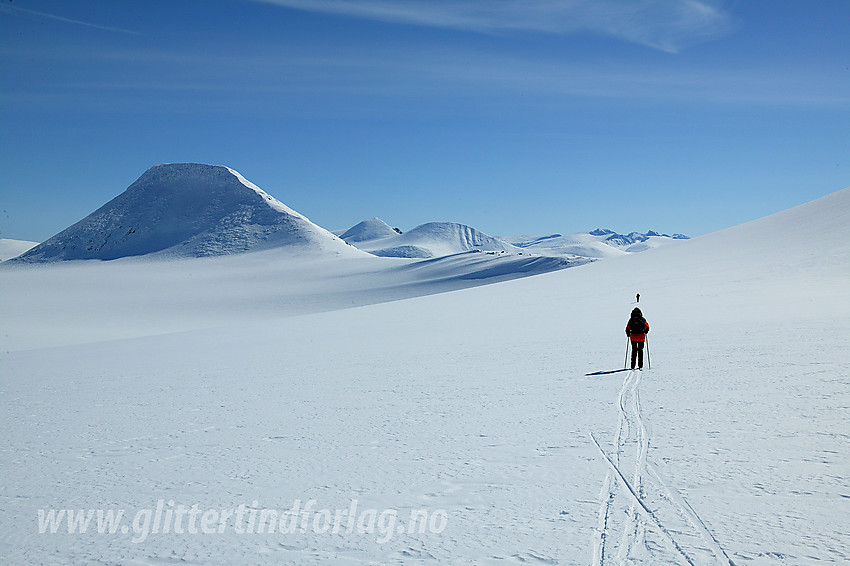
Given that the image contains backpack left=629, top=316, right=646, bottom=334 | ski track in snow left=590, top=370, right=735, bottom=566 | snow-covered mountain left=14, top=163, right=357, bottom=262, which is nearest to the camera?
ski track in snow left=590, top=370, right=735, bottom=566

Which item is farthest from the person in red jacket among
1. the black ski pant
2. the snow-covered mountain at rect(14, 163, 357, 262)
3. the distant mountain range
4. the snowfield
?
the snow-covered mountain at rect(14, 163, 357, 262)

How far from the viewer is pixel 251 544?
4.88 meters

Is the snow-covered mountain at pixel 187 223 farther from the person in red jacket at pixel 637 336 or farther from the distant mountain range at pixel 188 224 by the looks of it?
the person in red jacket at pixel 637 336

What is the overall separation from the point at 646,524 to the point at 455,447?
109 inches

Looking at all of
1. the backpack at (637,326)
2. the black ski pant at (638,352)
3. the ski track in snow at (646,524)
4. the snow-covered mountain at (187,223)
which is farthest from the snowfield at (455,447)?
the snow-covered mountain at (187,223)

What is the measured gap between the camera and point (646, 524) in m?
4.73

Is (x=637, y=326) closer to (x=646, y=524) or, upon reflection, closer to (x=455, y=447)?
(x=455, y=447)

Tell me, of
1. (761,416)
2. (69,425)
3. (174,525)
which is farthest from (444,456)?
(69,425)

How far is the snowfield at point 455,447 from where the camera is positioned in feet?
15.5

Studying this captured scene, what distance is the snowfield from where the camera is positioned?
4734 mm

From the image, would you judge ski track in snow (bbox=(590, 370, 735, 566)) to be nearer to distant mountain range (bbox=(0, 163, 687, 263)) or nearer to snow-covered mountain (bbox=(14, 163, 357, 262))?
distant mountain range (bbox=(0, 163, 687, 263))

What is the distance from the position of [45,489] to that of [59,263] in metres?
114

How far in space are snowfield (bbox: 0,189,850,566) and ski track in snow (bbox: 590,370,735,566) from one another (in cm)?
2

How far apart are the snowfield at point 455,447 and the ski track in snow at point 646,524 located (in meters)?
0.02
